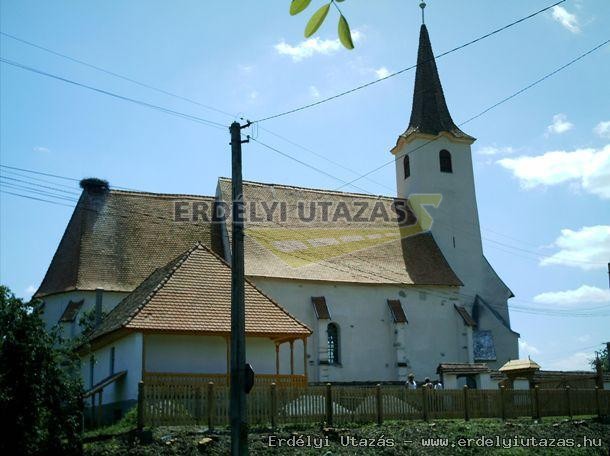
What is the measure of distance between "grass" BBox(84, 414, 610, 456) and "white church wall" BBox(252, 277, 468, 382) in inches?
493

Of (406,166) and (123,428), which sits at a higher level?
(406,166)

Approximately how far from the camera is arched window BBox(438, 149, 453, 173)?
42.4 meters

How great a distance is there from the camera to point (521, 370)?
27656mm

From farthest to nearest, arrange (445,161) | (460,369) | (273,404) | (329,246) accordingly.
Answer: (445,161) < (329,246) < (460,369) < (273,404)

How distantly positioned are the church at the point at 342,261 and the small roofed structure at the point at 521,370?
1.33m

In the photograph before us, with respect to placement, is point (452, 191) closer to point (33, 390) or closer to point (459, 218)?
point (459, 218)

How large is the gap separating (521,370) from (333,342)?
32.1 ft

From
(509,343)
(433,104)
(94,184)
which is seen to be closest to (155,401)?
(94,184)

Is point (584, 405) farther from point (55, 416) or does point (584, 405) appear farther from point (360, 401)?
point (55, 416)

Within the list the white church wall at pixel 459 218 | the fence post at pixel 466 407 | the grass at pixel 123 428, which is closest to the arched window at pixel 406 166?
the white church wall at pixel 459 218

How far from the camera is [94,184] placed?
3612cm

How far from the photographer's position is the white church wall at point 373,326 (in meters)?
33.4

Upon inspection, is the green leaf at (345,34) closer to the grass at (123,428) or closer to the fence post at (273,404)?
the grass at (123,428)

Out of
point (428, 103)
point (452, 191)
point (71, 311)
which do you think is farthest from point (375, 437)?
point (428, 103)
